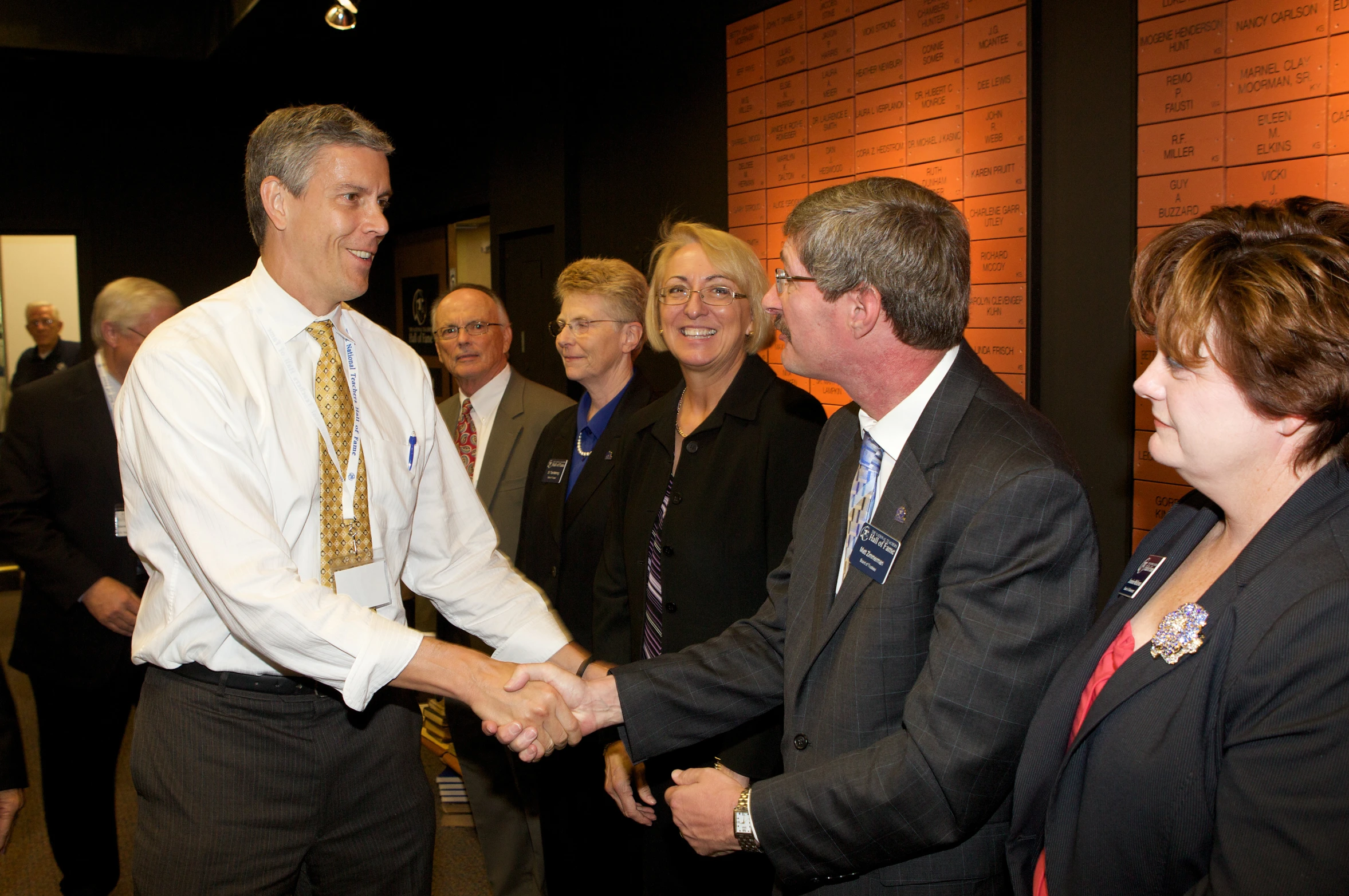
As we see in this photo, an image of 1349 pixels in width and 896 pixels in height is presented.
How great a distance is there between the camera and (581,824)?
2.99 meters

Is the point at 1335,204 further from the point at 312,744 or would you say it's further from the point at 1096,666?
the point at 312,744

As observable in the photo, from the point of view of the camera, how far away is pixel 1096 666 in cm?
136

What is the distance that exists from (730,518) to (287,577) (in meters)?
1.09

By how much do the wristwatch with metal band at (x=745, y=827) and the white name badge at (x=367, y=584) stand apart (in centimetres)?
85

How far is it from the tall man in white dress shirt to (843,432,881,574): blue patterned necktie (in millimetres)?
818

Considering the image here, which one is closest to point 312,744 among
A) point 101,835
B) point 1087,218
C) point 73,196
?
point 101,835

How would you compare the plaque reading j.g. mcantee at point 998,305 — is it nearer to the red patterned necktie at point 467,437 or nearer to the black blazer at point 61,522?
the red patterned necktie at point 467,437

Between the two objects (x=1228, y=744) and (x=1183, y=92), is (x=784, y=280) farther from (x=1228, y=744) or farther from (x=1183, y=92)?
(x=1183, y=92)

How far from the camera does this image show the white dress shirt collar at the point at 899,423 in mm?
1624

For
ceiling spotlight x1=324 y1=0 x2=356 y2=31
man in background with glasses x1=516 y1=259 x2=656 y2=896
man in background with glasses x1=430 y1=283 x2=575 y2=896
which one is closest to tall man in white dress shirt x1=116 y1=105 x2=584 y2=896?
man in background with glasses x1=516 y1=259 x2=656 y2=896

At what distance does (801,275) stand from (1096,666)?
83cm

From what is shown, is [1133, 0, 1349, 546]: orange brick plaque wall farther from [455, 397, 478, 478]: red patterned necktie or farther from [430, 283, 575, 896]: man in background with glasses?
[455, 397, 478, 478]: red patterned necktie

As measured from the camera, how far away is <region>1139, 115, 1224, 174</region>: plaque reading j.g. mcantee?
2666mm

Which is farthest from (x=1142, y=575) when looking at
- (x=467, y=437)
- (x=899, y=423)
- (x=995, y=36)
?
(x=467, y=437)
